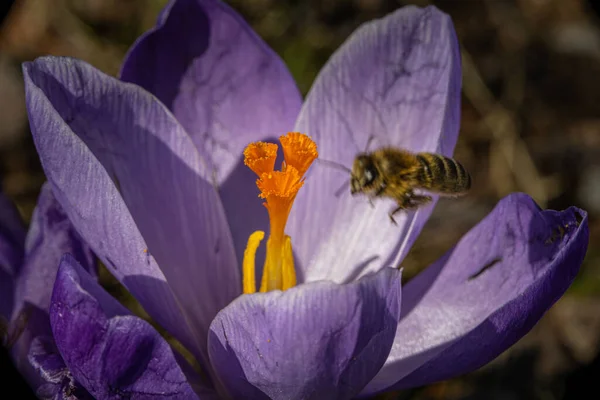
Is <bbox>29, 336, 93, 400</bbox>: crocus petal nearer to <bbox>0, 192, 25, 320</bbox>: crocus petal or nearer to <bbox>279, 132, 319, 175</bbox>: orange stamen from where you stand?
<bbox>0, 192, 25, 320</bbox>: crocus petal

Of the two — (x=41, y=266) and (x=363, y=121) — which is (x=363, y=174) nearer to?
(x=363, y=121)

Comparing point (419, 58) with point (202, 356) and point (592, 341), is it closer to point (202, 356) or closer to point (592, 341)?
point (202, 356)

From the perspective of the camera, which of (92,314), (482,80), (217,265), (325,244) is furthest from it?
(482,80)

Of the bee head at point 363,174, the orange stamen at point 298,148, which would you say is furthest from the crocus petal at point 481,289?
the orange stamen at point 298,148

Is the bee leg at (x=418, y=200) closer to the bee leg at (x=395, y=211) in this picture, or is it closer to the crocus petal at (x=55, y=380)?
the bee leg at (x=395, y=211)

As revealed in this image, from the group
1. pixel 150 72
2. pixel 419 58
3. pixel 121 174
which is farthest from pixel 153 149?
pixel 419 58
